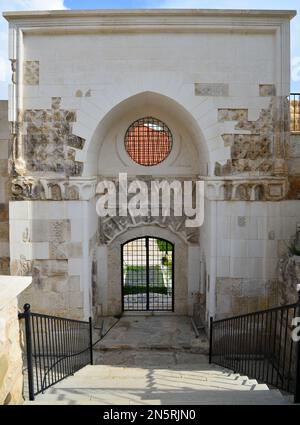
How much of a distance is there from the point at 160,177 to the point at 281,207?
2916 millimetres

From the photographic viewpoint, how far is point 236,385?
593cm

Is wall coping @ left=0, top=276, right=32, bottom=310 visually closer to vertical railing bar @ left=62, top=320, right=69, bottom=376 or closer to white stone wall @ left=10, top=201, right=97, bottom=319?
vertical railing bar @ left=62, top=320, right=69, bottom=376

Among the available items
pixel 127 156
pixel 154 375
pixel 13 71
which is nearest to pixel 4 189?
pixel 13 71

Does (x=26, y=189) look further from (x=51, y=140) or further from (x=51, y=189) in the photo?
(x=51, y=140)

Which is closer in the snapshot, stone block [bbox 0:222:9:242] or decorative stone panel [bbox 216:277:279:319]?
decorative stone panel [bbox 216:277:279:319]

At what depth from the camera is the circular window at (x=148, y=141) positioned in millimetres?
10289

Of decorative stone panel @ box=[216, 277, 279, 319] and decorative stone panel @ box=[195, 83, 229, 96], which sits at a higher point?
decorative stone panel @ box=[195, 83, 229, 96]

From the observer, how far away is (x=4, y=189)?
9445mm

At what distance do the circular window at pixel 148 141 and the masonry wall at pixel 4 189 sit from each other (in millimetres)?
2715

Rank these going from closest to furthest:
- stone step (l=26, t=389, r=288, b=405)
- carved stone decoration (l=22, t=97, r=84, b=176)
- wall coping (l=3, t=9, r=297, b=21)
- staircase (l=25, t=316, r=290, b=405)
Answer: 1. stone step (l=26, t=389, r=288, b=405)
2. staircase (l=25, t=316, r=290, b=405)
3. wall coping (l=3, t=9, r=297, b=21)
4. carved stone decoration (l=22, t=97, r=84, b=176)

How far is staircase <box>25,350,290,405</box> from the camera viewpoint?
15.1 feet

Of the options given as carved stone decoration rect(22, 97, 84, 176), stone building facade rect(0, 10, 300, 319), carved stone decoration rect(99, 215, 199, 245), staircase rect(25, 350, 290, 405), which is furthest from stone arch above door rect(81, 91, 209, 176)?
staircase rect(25, 350, 290, 405)

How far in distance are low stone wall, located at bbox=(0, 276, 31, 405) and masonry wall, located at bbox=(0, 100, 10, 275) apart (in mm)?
5886

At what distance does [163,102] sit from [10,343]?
669cm
